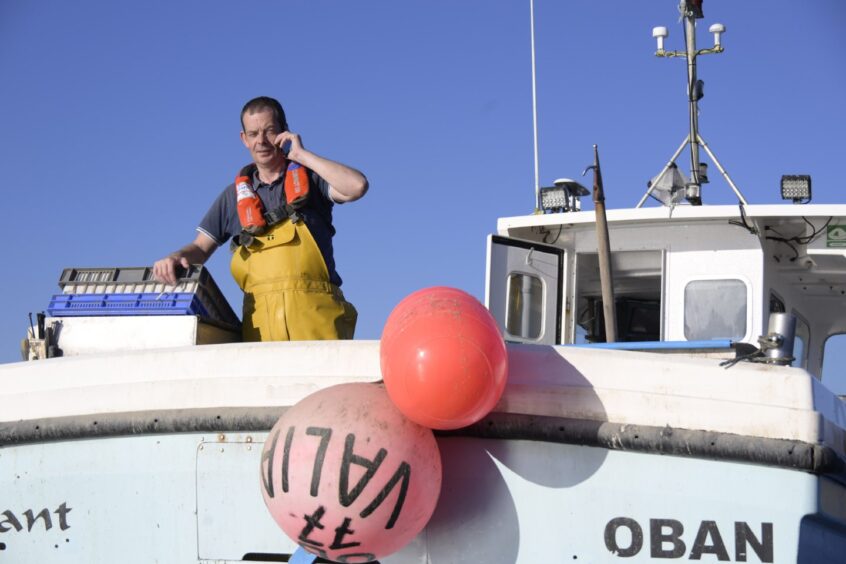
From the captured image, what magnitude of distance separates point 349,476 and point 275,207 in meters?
1.75

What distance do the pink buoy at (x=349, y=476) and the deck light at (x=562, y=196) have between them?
13.7 feet

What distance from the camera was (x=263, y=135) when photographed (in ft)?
14.7

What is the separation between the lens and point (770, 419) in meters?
3.18

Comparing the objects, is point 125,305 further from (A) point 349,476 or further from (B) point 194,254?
(A) point 349,476

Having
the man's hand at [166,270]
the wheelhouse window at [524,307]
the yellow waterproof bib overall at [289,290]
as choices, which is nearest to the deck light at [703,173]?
the wheelhouse window at [524,307]

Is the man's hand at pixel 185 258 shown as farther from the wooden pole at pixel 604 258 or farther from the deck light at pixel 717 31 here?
the deck light at pixel 717 31

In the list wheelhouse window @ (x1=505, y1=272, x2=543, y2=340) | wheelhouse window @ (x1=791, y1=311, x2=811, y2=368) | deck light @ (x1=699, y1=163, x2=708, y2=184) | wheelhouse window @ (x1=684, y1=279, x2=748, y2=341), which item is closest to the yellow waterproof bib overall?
wheelhouse window @ (x1=505, y1=272, x2=543, y2=340)

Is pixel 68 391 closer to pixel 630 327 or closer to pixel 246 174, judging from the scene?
pixel 246 174

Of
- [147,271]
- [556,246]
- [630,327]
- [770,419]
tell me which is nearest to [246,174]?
[147,271]

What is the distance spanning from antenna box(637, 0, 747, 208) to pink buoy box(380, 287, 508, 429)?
434 centimetres

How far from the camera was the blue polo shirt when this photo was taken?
14.4ft

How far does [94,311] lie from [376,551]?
175 centimetres

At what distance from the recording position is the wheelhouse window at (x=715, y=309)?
650 cm

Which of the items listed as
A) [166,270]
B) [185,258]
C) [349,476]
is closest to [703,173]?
[185,258]
